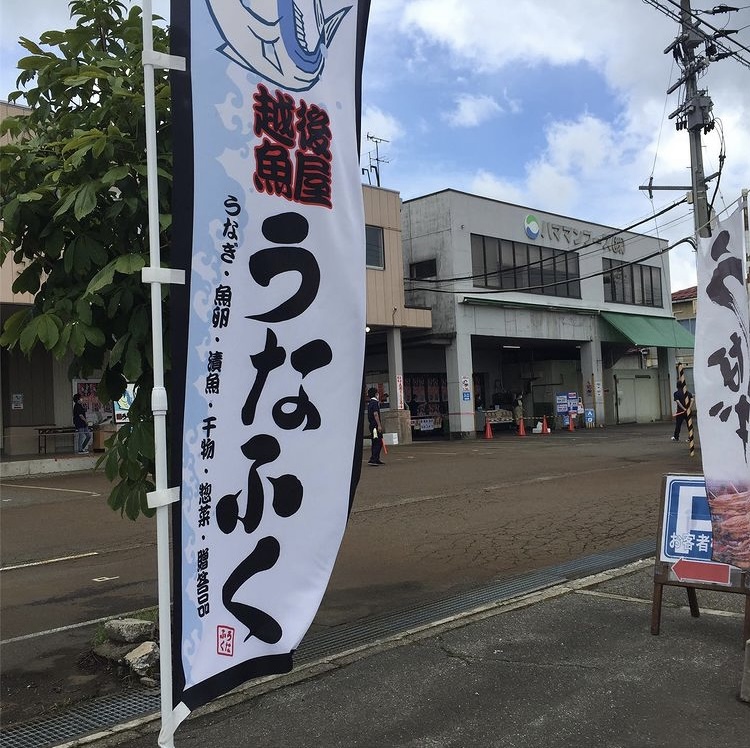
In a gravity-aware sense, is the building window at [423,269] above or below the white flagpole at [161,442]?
above

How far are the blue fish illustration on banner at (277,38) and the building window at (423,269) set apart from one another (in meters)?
25.5

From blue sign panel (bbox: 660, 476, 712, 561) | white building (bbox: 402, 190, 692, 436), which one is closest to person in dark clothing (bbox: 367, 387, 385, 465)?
white building (bbox: 402, 190, 692, 436)

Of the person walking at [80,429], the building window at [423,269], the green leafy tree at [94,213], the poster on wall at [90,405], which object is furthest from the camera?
the building window at [423,269]

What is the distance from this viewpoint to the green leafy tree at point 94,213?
4.41 m

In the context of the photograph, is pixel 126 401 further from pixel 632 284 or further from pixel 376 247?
pixel 632 284

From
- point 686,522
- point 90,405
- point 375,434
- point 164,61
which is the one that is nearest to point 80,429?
point 90,405

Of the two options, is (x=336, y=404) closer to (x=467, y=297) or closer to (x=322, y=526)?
(x=322, y=526)

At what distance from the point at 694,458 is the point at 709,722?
15.0 metres

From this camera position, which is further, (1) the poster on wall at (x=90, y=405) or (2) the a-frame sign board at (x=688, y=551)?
(1) the poster on wall at (x=90, y=405)

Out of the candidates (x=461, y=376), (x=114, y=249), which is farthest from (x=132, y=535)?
(x=461, y=376)

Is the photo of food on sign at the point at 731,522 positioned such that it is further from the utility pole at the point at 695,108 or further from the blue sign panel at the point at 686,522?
the utility pole at the point at 695,108

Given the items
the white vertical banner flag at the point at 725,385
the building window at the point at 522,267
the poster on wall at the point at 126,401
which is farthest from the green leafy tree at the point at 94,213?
the building window at the point at 522,267

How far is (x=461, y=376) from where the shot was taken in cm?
2802

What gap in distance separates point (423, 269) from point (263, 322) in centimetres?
2650
